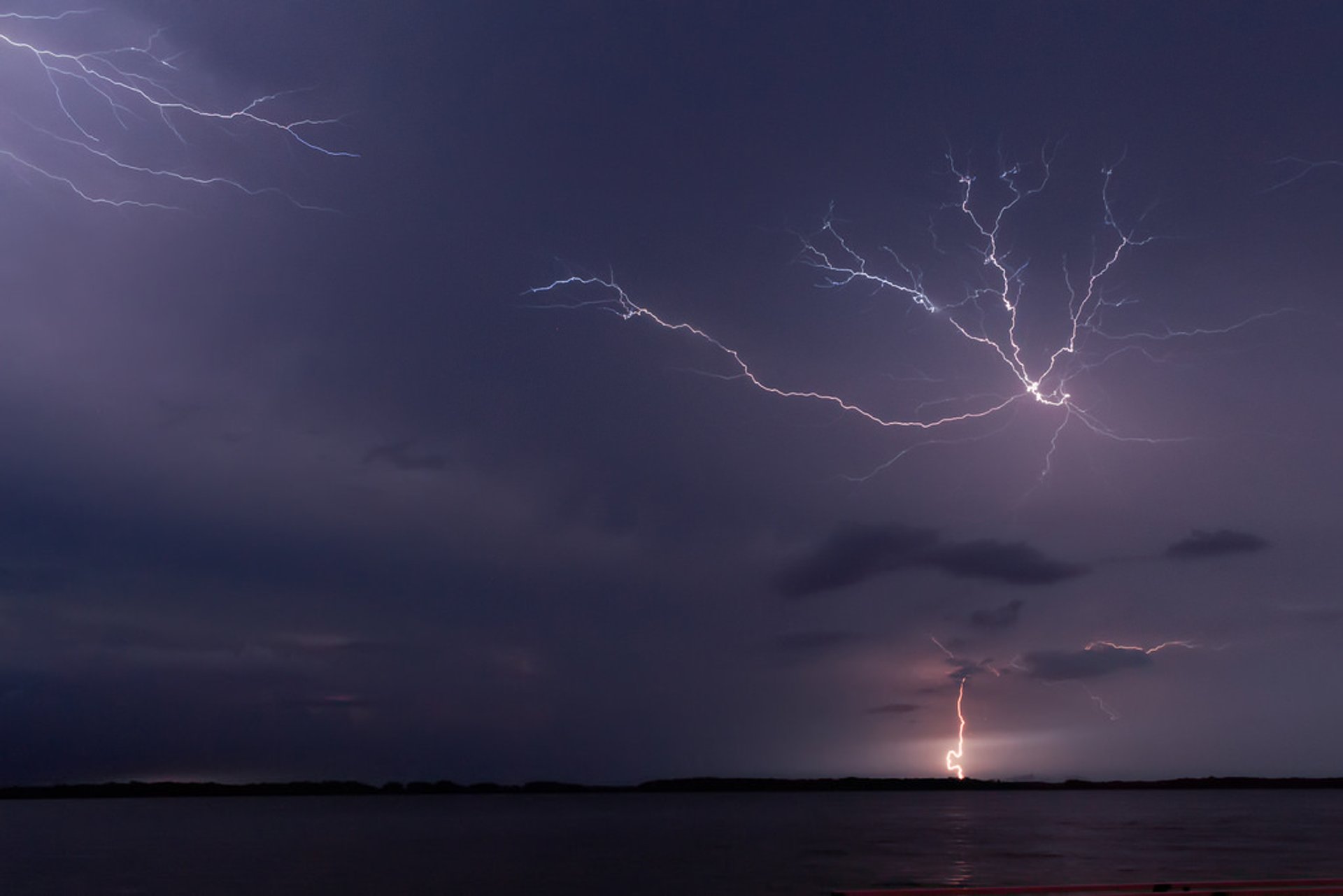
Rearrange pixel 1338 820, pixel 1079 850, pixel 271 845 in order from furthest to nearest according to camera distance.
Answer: pixel 1338 820
pixel 271 845
pixel 1079 850

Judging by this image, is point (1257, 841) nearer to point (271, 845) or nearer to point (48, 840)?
point (271, 845)

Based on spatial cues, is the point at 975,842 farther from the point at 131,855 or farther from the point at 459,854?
the point at 131,855

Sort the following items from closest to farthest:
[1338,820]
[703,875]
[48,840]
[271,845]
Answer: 1. [703,875]
2. [271,845]
3. [48,840]
4. [1338,820]

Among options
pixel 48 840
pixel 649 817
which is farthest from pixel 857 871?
pixel 649 817

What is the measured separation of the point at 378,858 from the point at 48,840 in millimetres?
25810

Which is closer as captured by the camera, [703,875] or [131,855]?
[703,875]

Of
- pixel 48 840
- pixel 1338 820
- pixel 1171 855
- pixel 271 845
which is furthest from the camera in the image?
pixel 1338 820

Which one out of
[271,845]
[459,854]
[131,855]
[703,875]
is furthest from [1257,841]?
[131,855]

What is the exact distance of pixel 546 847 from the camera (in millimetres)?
43969

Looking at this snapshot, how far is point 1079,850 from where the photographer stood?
38750 mm

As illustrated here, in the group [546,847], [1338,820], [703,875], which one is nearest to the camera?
[703,875]

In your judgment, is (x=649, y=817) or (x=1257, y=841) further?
(x=649, y=817)

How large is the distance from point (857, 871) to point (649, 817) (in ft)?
198

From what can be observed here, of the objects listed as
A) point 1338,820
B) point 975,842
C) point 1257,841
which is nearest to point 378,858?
point 975,842
